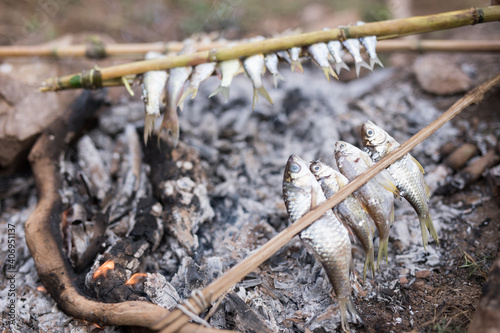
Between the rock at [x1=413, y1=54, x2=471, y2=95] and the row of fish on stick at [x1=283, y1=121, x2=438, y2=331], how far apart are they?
214 centimetres

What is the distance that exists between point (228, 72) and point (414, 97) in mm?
2668

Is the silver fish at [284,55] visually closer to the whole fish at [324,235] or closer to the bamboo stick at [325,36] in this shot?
the bamboo stick at [325,36]

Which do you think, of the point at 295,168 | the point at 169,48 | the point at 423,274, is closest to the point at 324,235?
the point at 295,168

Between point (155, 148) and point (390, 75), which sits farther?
point (390, 75)

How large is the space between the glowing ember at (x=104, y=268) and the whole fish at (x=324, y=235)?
4.38ft

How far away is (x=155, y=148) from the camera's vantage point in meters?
2.95

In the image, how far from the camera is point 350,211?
1968 mm

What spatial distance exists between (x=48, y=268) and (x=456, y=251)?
308 centimetres

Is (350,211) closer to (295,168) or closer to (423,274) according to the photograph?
(295,168)

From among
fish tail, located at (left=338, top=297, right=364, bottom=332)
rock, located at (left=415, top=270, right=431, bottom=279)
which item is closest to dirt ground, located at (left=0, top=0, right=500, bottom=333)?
rock, located at (left=415, top=270, right=431, bottom=279)

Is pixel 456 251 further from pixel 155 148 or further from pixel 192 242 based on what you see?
pixel 155 148

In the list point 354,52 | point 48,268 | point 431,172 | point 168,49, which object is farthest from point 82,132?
point 431,172

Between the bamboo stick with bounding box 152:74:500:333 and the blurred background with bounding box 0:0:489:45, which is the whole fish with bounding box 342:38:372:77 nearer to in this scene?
the bamboo stick with bounding box 152:74:500:333

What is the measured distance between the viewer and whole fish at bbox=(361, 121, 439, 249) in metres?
2.10
